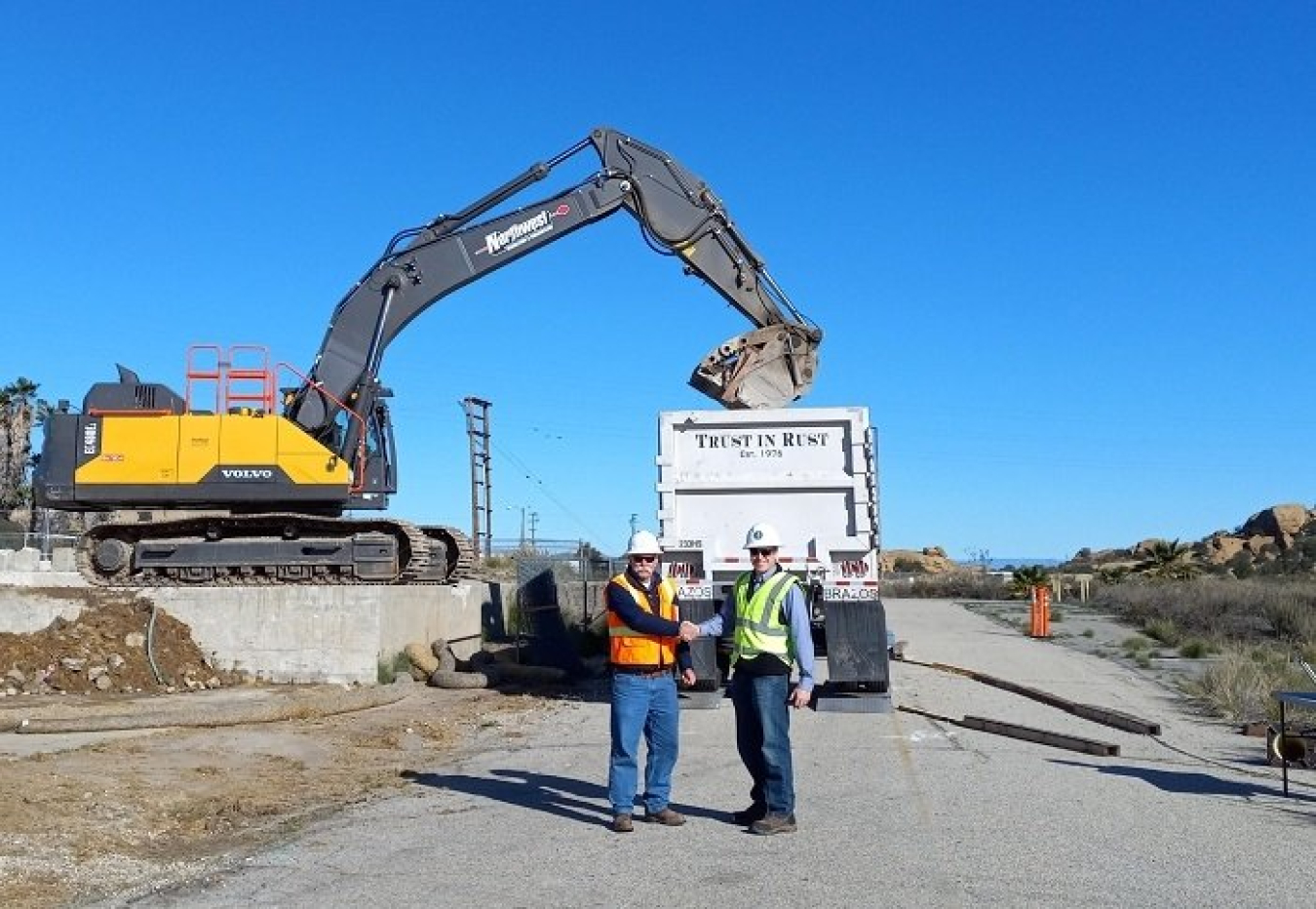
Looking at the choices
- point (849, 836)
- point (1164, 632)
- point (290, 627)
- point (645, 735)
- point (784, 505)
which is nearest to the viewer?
point (849, 836)

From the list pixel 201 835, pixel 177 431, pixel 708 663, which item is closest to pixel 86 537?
pixel 177 431

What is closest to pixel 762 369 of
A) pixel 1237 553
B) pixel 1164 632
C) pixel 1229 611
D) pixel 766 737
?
pixel 766 737

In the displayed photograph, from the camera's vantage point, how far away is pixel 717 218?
19.2m

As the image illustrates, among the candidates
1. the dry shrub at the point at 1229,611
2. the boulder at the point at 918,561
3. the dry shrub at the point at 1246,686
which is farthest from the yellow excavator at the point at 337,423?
the boulder at the point at 918,561

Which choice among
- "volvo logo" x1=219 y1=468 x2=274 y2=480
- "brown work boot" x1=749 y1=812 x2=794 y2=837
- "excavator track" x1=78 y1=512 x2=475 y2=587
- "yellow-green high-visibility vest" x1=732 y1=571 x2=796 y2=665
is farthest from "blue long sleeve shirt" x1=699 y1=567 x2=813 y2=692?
"excavator track" x1=78 y1=512 x2=475 y2=587

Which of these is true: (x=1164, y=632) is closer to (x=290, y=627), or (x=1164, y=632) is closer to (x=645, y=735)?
(x=290, y=627)

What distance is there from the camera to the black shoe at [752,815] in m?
8.12

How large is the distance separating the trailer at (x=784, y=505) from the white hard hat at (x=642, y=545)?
5470 millimetres

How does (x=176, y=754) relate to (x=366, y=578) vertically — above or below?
below

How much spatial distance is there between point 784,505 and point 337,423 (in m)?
7.26

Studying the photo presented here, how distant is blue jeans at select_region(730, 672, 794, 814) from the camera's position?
314 inches

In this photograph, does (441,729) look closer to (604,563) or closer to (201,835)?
(201,835)

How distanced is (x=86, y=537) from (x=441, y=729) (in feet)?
27.5

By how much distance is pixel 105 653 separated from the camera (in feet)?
53.7
